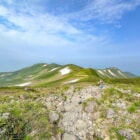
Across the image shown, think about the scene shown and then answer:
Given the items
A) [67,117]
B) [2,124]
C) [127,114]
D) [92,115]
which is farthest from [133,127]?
[2,124]

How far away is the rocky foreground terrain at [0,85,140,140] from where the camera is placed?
61.3 feet

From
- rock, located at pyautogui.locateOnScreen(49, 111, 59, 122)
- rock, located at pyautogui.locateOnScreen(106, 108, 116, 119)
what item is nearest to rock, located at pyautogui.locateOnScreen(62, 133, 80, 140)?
rock, located at pyautogui.locateOnScreen(49, 111, 59, 122)

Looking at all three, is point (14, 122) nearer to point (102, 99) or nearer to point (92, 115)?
point (92, 115)

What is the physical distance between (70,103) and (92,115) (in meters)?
2.47

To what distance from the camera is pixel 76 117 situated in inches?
814

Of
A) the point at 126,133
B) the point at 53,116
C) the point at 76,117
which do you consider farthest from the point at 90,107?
the point at 126,133

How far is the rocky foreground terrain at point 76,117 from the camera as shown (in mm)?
18688

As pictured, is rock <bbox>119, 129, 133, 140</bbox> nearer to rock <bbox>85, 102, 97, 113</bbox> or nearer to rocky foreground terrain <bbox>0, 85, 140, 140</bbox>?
rocky foreground terrain <bbox>0, 85, 140, 140</bbox>

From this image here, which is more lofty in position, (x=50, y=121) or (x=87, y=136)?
(x=50, y=121)

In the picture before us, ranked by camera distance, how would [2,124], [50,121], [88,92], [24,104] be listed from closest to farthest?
[2,124], [50,121], [24,104], [88,92]

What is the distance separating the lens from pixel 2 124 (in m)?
18.5

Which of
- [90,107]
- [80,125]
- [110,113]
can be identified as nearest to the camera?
[80,125]

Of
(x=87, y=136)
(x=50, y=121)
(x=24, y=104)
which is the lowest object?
→ (x=87, y=136)

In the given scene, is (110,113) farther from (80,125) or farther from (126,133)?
(80,125)
